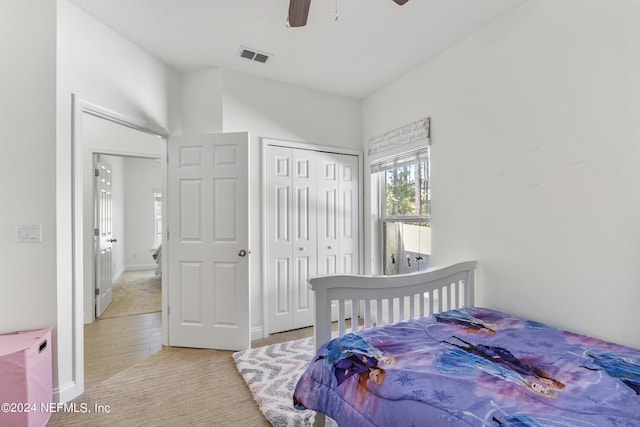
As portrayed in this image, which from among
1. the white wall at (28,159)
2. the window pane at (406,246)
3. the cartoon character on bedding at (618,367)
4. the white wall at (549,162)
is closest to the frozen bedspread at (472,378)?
the cartoon character on bedding at (618,367)

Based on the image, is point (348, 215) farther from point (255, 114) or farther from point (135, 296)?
point (135, 296)

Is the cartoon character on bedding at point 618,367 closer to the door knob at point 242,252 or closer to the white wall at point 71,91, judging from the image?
the door knob at point 242,252

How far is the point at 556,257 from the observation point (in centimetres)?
177

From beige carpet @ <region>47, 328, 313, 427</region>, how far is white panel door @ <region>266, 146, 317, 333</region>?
30.3 inches

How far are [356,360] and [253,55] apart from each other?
2530 millimetres

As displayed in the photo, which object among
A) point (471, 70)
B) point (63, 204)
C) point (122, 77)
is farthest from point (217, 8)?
point (471, 70)

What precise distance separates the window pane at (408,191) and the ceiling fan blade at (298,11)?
66.7 inches

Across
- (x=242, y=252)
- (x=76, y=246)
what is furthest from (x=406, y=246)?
(x=76, y=246)

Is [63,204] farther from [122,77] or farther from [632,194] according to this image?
[632,194]

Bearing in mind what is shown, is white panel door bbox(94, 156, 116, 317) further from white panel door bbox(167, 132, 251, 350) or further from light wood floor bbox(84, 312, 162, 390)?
white panel door bbox(167, 132, 251, 350)

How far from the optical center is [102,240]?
3811 mm

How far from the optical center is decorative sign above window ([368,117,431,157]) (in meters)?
2.65

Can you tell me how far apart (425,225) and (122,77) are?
287 cm

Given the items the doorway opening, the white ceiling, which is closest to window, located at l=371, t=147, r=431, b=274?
the white ceiling
